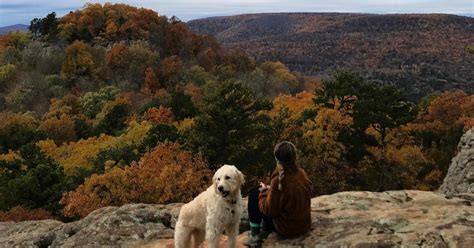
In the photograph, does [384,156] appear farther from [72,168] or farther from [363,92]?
[72,168]

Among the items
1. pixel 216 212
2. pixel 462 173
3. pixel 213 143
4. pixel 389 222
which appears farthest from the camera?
pixel 213 143

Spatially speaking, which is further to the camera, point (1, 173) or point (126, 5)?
point (126, 5)

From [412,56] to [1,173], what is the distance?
140529 millimetres

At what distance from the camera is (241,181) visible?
25.2 ft

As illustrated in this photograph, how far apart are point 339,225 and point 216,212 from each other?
202cm

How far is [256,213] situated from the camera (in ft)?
26.8

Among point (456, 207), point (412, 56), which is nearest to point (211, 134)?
point (456, 207)

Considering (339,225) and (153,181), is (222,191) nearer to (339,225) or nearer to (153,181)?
(339,225)

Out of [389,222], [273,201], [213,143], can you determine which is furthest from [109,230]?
[213,143]

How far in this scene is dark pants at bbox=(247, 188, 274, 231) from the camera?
26.7ft

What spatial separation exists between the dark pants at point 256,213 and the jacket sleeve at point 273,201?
369 mm

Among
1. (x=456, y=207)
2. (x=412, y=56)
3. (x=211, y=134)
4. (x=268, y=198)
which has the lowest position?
(x=412, y=56)

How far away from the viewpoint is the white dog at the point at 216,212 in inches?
296

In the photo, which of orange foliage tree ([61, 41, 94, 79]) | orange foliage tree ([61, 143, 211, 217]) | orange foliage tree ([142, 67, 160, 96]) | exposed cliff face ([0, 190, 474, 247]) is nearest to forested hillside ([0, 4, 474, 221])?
orange foliage tree ([61, 143, 211, 217])
